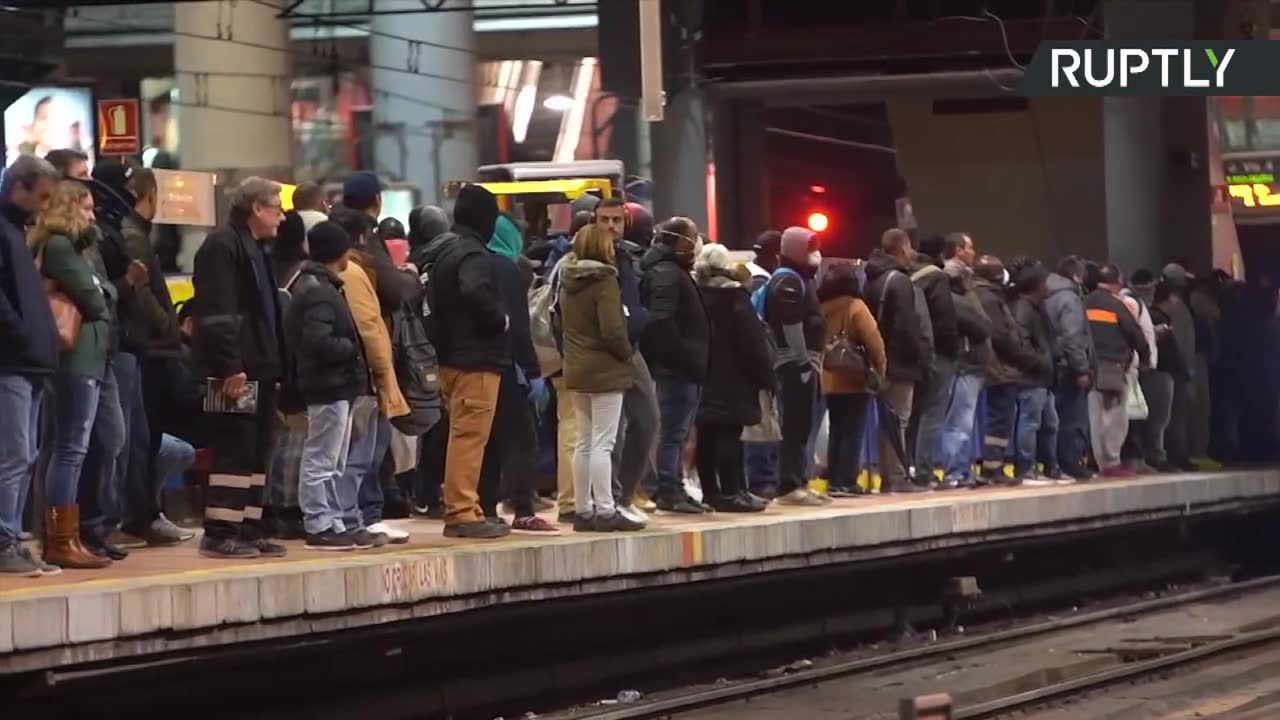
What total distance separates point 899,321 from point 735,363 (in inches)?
98.3

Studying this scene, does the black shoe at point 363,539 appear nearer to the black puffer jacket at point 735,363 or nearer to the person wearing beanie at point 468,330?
the person wearing beanie at point 468,330

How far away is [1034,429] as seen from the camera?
55.6ft

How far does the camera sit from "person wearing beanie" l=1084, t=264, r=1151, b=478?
17.8 metres

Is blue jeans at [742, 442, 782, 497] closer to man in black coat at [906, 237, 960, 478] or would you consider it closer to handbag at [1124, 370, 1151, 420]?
man in black coat at [906, 237, 960, 478]

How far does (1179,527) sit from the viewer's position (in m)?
18.9

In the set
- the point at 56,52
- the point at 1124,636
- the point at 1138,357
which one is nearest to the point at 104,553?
the point at 1124,636

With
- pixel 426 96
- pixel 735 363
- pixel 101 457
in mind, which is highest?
pixel 426 96

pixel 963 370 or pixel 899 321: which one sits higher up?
pixel 899 321

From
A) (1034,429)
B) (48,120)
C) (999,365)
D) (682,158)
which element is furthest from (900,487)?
(48,120)

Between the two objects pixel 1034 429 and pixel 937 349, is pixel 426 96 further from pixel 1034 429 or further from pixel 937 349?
pixel 937 349

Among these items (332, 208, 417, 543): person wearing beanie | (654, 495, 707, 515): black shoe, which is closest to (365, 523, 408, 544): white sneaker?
(332, 208, 417, 543): person wearing beanie

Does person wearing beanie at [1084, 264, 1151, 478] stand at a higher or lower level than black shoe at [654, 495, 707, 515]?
higher

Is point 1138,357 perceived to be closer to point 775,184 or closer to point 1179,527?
point 1179,527

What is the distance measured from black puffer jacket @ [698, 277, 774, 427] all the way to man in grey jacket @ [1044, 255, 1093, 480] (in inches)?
181
